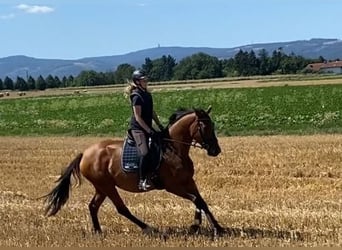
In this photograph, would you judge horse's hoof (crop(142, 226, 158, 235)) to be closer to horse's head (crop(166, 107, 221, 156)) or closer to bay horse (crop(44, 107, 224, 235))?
bay horse (crop(44, 107, 224, 235))

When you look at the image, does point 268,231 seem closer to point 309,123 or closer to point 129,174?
point 129,174

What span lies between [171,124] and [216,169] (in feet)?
26.9

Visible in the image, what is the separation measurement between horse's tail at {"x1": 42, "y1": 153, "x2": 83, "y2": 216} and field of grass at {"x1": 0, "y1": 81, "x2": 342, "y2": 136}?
23.3 meters

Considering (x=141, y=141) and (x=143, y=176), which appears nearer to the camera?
(x=141, y=141)

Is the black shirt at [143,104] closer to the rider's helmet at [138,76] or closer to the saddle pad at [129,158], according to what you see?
the rider's helmet at [138,76]

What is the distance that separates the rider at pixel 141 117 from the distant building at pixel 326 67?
436 ft

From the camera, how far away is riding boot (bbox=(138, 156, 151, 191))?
38.7 ft

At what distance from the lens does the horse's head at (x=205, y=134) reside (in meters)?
11.9

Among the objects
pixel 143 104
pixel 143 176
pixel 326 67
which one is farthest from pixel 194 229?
pixel 326 67

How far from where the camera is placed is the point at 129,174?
11992 millimetres

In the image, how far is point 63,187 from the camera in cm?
1286

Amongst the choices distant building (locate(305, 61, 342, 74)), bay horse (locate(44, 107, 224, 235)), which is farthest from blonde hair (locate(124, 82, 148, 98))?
distant building (locate(305, 61, 342, 74))

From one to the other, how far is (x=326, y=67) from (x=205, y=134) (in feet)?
Result: 519

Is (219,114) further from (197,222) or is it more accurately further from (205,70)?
(205,70)
